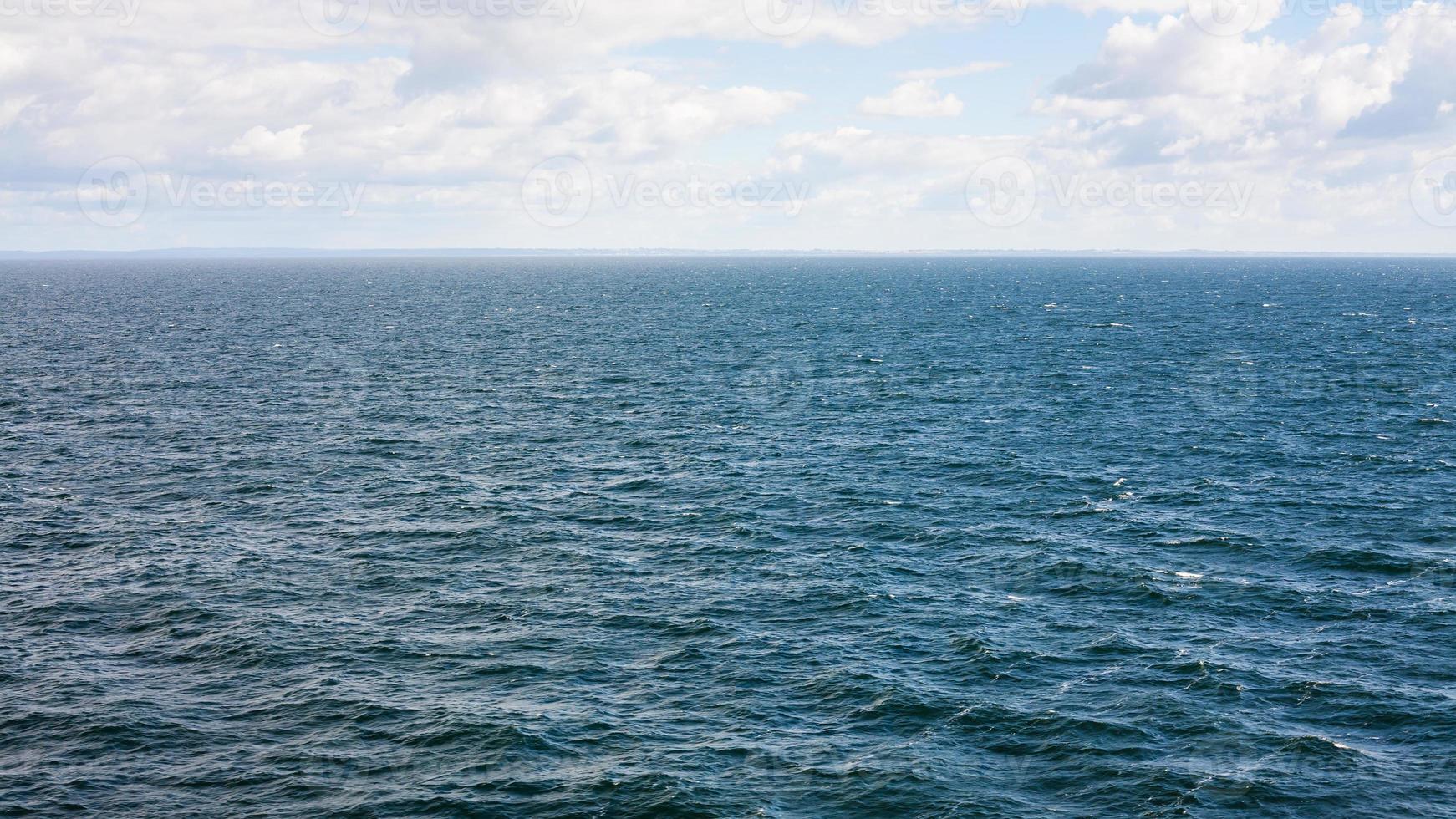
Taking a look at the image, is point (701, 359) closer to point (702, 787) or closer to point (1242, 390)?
point (1242, 390)

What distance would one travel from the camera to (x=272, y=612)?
49.2 m

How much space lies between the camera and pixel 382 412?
96500 millimetres

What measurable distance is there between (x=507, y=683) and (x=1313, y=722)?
32.2 meters

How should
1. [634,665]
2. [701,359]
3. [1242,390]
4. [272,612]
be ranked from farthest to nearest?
[701,359] < [1242,390] < [272,612] < [634,665]

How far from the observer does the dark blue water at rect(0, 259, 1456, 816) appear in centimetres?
3559

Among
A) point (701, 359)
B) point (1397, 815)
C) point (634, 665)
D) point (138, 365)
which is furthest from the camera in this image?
point (701, 359)

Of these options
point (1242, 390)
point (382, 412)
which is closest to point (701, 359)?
point (382, 412)

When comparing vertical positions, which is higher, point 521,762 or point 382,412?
point 382,412

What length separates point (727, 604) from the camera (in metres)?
51.2

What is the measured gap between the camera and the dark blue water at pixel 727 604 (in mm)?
35594

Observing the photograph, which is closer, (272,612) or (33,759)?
(33,759)

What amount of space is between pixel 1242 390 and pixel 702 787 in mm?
92490

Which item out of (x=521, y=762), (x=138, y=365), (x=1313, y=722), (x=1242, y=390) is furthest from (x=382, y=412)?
(x=1242, y=390)

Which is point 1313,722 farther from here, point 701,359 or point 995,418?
point 701,359
